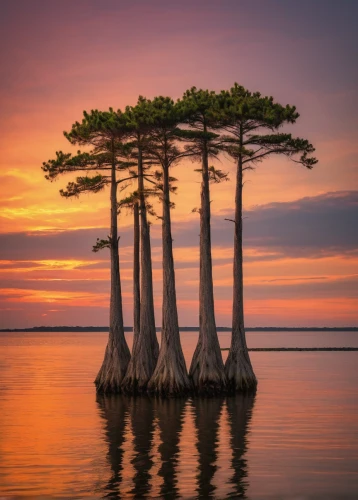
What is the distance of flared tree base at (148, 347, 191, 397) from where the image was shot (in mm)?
46312

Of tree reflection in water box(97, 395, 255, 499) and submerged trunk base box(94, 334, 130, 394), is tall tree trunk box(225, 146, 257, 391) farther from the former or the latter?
submerged trunk base box(94, 334, 130, 394)

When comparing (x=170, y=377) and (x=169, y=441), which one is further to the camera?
(x=170, y=377)

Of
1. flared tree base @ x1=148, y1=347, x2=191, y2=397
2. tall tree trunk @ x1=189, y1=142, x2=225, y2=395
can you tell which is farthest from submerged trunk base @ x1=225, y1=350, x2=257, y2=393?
flared tree base @ x1=148, y1=347, x2=191, y2=397

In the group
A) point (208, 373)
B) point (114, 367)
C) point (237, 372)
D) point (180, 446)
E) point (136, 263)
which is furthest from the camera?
point (136, 263)

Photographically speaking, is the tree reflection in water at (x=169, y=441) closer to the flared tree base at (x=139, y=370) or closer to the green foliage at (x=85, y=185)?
the flared tree base at (x=139, y=370)

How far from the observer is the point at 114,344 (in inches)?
2013

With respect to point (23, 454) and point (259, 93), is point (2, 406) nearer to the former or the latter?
point (23, 454)

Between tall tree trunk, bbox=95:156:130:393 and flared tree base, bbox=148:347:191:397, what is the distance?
384 centimetres

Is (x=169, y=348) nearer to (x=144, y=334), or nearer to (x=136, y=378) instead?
(x=136, y=378)

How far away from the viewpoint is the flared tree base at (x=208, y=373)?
47094mm

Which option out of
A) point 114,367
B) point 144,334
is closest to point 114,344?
point 114,367

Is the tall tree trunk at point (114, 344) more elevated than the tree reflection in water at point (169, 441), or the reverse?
the tall tree trunk at point (114, 344)

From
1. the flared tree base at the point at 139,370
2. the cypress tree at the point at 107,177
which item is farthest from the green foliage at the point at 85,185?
the flared tree base at the point at 139,370

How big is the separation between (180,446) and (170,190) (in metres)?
25.9
